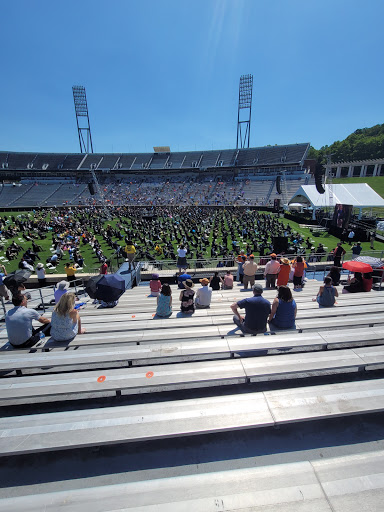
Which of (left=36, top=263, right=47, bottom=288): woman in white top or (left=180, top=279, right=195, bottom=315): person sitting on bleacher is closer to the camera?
(left=180, top=279, right=195, bottom=315): person sitting on bleacher

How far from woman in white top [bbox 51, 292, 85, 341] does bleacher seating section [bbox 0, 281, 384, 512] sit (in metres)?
0.49

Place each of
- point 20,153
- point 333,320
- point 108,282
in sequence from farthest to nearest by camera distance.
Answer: point 20,153 → point 108,282 → point 333,320

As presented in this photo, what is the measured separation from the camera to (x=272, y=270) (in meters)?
7.73

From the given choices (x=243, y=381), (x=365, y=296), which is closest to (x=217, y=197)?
(x=365, y=296)

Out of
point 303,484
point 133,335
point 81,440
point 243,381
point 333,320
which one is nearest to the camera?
point 303,484

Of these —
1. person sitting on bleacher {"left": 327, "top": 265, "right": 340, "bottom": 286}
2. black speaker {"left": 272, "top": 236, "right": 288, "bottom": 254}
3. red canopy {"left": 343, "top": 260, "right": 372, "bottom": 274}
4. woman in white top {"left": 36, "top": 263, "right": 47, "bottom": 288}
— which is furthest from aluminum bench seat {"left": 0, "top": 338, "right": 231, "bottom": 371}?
black speaker {"left": 272, "top": 236, "right": 288, "bottom": 254}

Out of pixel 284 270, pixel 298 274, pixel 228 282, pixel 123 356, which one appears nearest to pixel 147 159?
pixel 228 282

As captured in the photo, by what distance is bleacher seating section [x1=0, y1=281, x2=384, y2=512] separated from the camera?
65.2 inches

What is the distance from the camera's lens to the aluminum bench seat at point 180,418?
1.93 m

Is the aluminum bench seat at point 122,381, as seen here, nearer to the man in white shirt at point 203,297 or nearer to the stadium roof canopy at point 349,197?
the man in white shirt at point 203,297

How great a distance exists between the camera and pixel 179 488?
5.59 feet

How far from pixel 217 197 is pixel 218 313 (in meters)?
48.5

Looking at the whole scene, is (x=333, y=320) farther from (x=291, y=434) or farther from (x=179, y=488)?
(x=179, y=488)

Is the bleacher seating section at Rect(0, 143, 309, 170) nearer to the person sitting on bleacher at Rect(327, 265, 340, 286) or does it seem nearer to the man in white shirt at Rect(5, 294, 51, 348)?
the person sitting on bleacher at Rect(327, 265, 340, 286)
